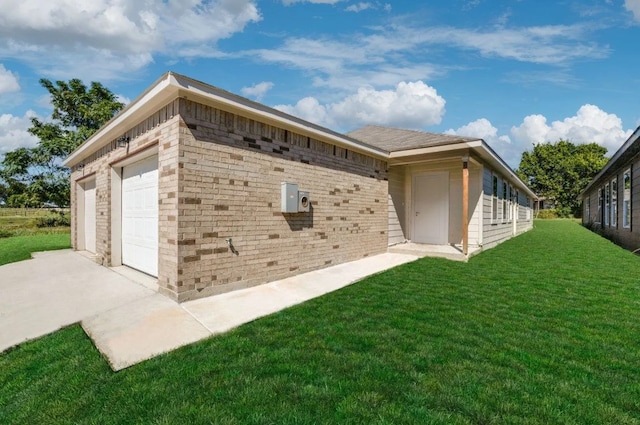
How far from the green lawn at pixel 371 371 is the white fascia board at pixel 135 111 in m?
3.36

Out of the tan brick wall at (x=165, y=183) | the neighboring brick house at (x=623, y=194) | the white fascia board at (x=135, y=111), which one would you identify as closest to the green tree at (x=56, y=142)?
the white fascia board at (x=135, y=111)

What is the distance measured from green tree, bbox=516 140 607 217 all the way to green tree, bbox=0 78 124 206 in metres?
50.8

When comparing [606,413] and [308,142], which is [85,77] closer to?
[308,142]

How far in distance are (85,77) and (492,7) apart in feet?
80.3

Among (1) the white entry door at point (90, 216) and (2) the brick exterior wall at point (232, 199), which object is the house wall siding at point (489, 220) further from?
(1) the white entry door at point (90, 216)

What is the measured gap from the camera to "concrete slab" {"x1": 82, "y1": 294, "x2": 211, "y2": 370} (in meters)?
3.13

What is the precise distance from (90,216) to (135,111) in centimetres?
645

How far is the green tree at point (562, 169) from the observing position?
40.2 m

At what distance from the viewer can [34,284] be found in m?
5.76

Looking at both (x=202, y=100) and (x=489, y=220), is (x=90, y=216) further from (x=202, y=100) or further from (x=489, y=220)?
(x=489, y=220)

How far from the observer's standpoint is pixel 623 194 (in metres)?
11.1

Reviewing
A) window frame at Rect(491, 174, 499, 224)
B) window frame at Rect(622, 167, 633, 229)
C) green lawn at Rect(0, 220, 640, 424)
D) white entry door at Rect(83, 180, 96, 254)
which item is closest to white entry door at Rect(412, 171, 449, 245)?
window frame at Rect(491, 174, 499, 224)

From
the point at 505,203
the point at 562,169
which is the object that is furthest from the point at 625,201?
the point at 562,169

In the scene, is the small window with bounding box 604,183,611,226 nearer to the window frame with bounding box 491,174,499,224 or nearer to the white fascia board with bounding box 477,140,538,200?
the white fascia board with bounding box 477,140,538,200
